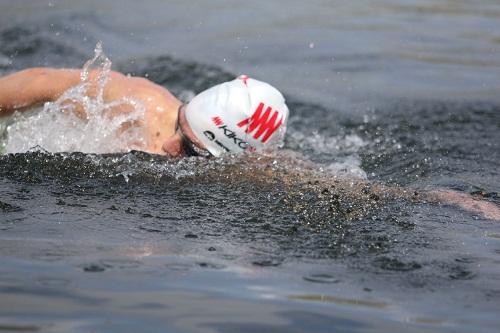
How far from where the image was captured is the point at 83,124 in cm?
711

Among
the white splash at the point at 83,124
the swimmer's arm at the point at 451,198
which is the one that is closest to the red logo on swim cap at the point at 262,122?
the white splash at the point at 83,124

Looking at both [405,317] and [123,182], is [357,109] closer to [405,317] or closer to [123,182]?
[123,182]

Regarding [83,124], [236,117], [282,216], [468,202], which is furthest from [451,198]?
[83,124]

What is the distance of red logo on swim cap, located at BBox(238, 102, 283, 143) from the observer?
6945mm

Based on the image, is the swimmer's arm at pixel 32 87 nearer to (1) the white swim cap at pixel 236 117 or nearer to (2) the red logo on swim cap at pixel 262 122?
(1) the white swim cap at pixel 236 117

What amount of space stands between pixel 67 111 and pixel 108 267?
2.85 m

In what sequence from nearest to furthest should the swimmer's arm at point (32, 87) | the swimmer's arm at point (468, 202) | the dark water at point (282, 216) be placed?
1. the dark water at point (282, 216)
2. the swimmer's arm at point (468, 202)
3. the swimmer's arm at point (32, 87)

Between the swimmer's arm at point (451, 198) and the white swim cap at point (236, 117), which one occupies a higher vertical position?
the white swim cap at point (236, 117)

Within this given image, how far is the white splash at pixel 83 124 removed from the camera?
694 centimetres

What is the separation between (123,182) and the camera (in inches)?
242

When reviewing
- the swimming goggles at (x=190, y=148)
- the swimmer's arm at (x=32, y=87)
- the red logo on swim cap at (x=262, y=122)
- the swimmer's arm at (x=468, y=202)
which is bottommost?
the swimmer's arm at (x=468, y=202)

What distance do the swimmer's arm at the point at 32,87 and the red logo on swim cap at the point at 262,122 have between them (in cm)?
127

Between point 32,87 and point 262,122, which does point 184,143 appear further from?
point 32,87

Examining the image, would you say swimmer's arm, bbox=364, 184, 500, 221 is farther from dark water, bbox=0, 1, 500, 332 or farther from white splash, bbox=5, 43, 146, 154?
white splash, bbox=5, 43, 146, 154
